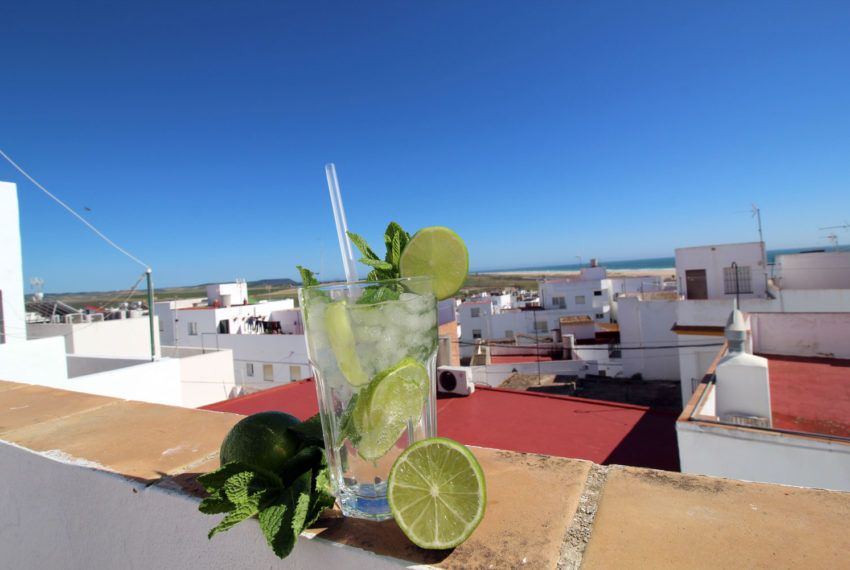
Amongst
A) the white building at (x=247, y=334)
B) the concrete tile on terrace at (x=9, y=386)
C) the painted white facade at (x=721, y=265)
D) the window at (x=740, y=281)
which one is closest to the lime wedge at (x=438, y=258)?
the concrete tile on terrace at (x=9, y=386)

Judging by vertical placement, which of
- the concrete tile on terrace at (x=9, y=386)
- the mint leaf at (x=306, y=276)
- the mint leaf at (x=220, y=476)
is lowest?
the concrete tile on terrace at (x=9, y=386)

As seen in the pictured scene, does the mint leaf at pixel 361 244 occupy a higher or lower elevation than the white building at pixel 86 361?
higher

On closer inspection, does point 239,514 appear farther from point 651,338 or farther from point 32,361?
point 651,338

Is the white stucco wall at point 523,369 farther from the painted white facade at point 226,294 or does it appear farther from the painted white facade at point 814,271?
the painted white facade at point 226,294

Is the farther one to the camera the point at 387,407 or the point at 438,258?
the point at 438,258

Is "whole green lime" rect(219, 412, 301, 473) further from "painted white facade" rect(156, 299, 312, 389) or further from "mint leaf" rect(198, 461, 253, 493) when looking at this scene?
"painted white facade" rect(156, 299, 312, 389)

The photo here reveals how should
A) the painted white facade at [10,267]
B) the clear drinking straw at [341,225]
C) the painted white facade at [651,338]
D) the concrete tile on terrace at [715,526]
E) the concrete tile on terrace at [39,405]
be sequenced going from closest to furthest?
the concrete tile on terrace at [715,526] → the clear drinking straw at [341,225] → the concrete tile on terrace at [39,405] → the painted white facade at [10,267] → the painted white facade at [651,338]

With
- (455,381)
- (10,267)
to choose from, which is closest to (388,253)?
(455,381)
